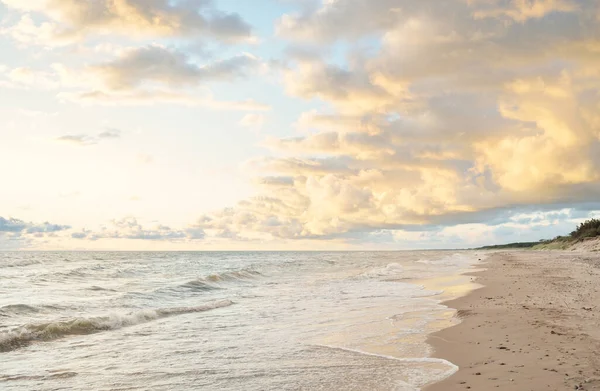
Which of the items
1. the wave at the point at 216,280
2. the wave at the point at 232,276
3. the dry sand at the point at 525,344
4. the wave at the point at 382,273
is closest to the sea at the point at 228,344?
the dry sand at the point at 525,344

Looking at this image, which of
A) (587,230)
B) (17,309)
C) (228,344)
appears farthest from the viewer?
(587,230)

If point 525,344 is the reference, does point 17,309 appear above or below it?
below

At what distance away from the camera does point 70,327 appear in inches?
517

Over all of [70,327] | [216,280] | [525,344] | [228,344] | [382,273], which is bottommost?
[216,280]

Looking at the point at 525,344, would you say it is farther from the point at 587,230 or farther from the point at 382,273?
the point at 587,230

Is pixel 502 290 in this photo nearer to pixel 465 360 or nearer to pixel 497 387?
pixel 465 360

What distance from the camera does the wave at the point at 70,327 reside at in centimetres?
1158

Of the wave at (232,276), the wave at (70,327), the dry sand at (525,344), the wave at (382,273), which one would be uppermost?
the dry sand at (525,344)

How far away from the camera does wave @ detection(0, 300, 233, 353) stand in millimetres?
11578

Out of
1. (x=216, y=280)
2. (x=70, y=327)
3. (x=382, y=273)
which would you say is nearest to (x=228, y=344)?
(x=70, y=327)

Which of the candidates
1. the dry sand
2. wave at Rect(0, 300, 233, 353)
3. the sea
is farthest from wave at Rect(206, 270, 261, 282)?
the dry sand

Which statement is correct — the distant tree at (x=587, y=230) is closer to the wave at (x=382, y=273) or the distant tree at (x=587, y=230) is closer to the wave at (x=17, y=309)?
the wave at (x=382, y=273)

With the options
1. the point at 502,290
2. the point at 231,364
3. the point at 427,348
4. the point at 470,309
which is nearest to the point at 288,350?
the point at 231,364

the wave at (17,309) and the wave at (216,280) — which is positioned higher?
the wave at (17,309)
